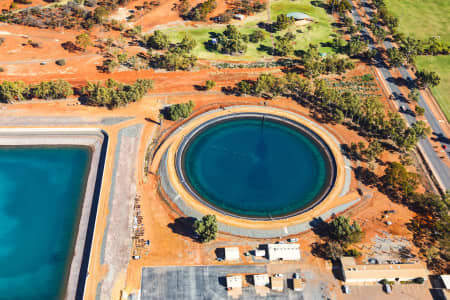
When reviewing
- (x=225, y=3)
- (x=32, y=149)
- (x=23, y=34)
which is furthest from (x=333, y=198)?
(x=23, y=34)

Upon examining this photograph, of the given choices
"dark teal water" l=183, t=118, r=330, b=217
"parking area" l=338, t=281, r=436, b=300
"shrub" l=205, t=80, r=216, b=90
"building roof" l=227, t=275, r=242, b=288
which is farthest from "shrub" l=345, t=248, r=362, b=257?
"shrub" l=205, t=80, r=216, b=90

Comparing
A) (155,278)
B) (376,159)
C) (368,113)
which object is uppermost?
(368,113)

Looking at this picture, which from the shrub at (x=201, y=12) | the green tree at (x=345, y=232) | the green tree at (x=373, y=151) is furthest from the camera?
the shrub at (x=201, y=12)

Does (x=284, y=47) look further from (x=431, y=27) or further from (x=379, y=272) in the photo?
(x=379, y=272)

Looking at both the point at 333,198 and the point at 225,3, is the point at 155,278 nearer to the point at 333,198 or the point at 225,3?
the point at 333,198

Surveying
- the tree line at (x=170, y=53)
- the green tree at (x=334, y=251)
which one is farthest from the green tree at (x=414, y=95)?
the tree line at (x=170, y=53)

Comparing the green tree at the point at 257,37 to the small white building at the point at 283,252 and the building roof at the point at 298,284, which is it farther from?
the building roof at the point at 298,284
